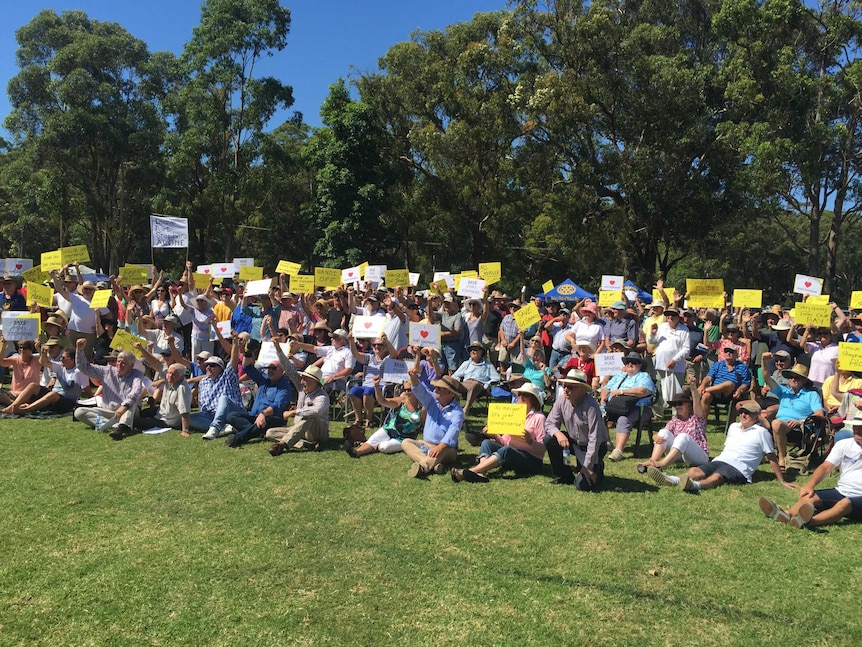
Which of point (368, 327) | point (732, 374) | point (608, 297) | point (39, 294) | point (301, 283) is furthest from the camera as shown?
point (301, 283)

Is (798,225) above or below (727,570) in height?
above

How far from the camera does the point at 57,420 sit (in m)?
10.4

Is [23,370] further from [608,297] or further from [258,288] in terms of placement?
[608,297]

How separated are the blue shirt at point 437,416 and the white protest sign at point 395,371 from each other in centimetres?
122

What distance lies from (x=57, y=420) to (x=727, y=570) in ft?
32.8

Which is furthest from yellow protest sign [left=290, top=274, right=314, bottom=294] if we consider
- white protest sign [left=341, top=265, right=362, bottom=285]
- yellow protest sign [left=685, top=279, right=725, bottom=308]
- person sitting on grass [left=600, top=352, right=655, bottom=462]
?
yellow protest sign [left=685, top=279, right=725, bottom=308]

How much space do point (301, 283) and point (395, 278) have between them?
80.5 inches

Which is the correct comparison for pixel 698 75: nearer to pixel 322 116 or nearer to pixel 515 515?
pixel 322 116

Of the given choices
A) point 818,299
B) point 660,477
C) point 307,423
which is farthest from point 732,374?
point 307,423

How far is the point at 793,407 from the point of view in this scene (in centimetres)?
860

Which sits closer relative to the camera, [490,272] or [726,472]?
[726,472]

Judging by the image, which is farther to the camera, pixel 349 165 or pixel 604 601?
pixel 349 165

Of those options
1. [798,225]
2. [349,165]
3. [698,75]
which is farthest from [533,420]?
[798,225]

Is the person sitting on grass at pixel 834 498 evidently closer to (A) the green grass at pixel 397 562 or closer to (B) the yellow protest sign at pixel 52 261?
(A) the green grass at pixel 397 562
